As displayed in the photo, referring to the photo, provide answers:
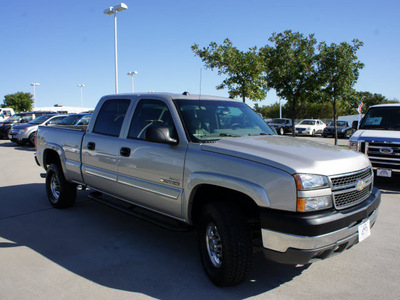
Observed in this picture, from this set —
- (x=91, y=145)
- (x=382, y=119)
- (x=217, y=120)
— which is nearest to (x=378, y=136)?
(x=382, y=119)

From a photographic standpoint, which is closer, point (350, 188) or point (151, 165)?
point (350, 188)

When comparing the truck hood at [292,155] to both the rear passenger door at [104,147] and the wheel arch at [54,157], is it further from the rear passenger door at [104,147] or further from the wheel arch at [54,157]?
the wheel arch at [54,157]

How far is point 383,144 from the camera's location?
7.39 meters

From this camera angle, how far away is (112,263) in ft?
12.4

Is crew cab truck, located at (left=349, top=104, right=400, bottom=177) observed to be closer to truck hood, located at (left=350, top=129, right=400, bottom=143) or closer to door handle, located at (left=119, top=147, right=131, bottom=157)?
truck hood, located at (left=350, top=129, right=400, bottom=143)

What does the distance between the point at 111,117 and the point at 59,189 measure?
1.85 m

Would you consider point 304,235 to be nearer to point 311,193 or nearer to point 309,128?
point 311,193

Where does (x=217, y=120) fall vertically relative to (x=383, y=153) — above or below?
above

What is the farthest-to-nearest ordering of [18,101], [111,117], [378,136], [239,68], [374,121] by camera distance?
[18,101]
[239,68]
[374,121]
[378,136]
[111,117]

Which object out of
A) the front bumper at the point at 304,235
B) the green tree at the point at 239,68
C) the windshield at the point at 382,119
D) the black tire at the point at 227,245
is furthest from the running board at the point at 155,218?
the green tree at the point at 239,68

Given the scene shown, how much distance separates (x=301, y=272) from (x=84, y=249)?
2534 mm

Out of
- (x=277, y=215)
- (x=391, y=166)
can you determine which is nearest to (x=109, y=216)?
(x=277, y=215)

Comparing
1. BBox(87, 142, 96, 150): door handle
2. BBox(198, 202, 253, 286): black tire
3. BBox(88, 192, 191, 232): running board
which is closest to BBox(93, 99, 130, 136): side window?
BBox(87, 142, 96, 150): door handle

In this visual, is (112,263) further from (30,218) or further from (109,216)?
(30,218)
